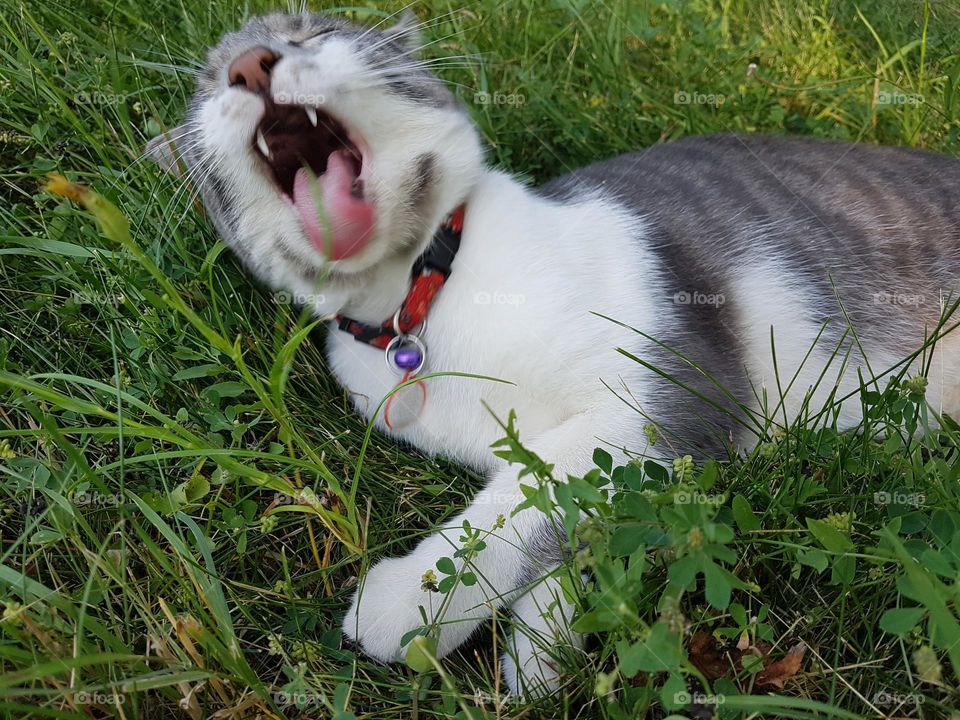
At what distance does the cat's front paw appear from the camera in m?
1.65

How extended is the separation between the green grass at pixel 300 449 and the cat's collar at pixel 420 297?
31 cm

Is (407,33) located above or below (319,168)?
above

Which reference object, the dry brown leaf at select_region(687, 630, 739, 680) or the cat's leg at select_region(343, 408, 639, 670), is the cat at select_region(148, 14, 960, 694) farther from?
the dry brown leaf at select_region(687, 630, 739, 680)

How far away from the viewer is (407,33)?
226 cm

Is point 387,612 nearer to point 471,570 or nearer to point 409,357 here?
point 471,570

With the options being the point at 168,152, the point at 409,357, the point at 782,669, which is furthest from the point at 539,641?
the point at 168,152

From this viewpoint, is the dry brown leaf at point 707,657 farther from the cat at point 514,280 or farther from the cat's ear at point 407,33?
the cat's ear at point 407,33

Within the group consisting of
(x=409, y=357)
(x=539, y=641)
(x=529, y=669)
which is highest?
(x=409, y=357)

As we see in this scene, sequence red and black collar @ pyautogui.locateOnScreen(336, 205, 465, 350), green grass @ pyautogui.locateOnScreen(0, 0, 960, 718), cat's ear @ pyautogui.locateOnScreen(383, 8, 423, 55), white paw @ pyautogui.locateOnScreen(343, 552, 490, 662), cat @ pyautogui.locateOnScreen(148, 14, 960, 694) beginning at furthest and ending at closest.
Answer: cat's ear @ pyautogui.locateOnScreen(383, 8, 423, 55), red and black collar @ pyautogui.locateOnScreen(336, 205, 465, 350), cat @ pyautogui.locateOnScreen(148, 14, 960, 694), white paw @ pyautogui.locateOnScreen(343, 552, 490, 662), green grass @ pyautogui.locateOnScreen(0, 0, 960, 718)

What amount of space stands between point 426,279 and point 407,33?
2.65ft

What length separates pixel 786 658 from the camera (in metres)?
1.49

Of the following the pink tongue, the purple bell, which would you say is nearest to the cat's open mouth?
the pink tongue

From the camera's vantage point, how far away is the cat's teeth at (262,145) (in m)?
1.85

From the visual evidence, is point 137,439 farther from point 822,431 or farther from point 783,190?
point 783,190
